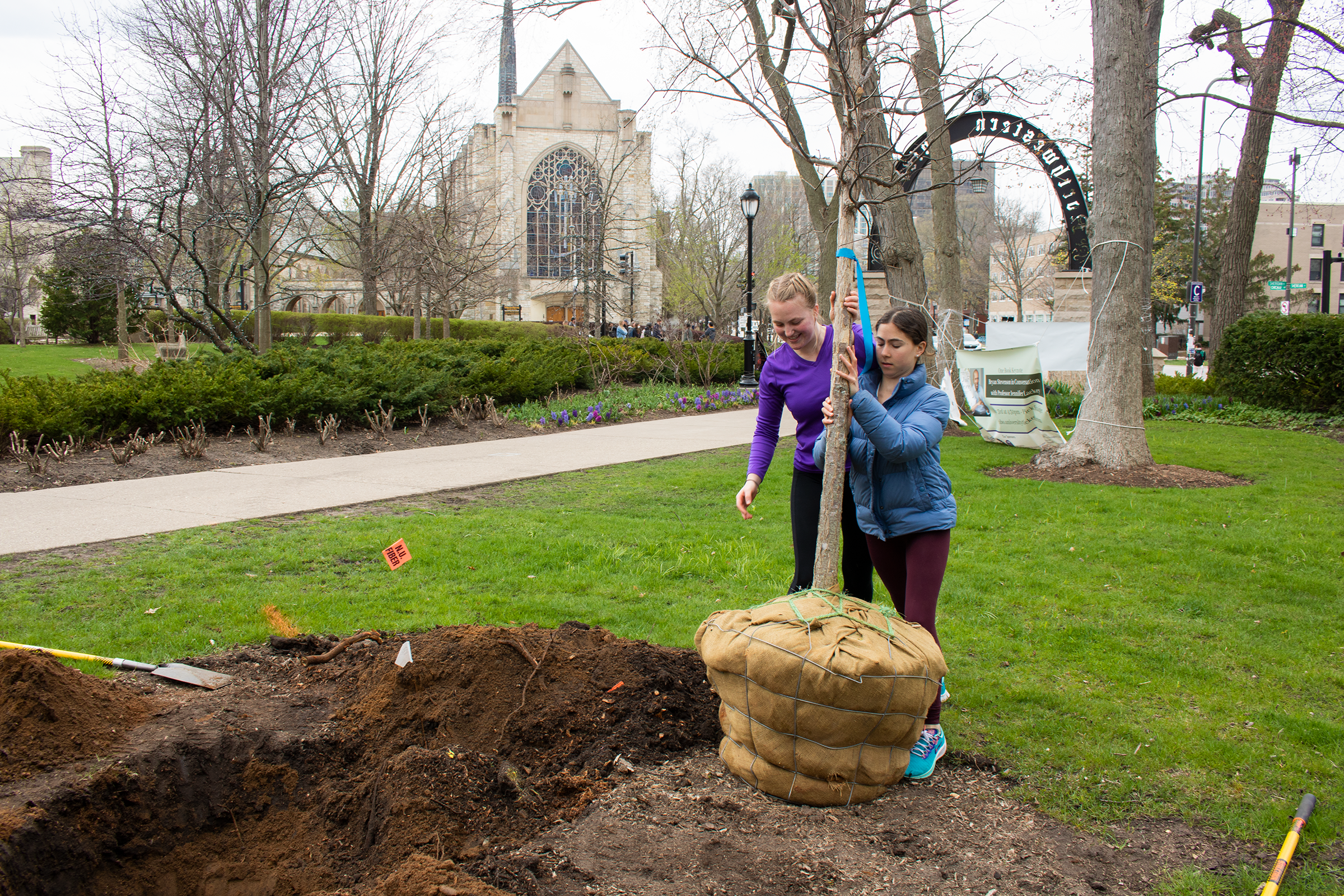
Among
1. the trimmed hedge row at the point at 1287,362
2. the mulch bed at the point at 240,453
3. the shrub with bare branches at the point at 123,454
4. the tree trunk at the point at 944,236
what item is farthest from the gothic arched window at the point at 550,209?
the shrub with bare branches at the point at 123,454

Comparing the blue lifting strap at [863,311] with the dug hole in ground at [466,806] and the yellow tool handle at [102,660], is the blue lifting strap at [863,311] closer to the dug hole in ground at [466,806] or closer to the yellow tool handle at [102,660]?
the dug hole in ground at [466,806]

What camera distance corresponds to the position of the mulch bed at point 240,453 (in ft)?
25.9

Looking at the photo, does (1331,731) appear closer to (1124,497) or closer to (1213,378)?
(1124,497)

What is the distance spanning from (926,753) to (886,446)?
3.55 ft

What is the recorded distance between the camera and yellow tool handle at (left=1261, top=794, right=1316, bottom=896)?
2283 millimetres

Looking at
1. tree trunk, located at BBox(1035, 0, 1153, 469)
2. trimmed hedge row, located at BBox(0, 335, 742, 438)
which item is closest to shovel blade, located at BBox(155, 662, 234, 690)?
Answer: trimmed hedge row, located at BBox(0, 335, 742, 438)

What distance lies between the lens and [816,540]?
350cm

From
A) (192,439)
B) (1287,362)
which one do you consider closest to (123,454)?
(192,439)

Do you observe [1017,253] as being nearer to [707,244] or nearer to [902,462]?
[707,244]

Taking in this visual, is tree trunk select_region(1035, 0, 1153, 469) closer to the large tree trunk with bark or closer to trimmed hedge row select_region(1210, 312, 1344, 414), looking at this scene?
the large tree trunk with bark

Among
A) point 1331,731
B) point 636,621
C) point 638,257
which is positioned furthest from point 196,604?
point 638,257

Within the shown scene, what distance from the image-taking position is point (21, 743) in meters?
2.69

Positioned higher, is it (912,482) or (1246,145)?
(1246,145)

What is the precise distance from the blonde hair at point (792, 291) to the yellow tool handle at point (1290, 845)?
225 cm
